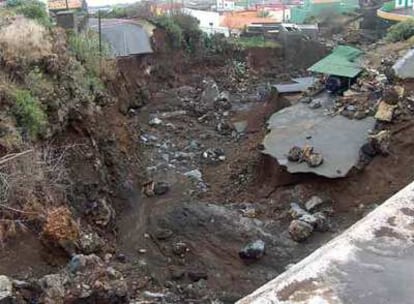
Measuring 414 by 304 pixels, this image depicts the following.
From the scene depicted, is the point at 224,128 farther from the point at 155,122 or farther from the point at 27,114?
the point at 27,114

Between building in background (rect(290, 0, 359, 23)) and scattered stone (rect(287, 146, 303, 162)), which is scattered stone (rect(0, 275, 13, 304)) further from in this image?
building in background (rect(290, 0, 359, 23))

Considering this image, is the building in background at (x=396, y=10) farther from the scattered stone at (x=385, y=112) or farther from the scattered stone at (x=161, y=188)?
the scattered stone at (x=161, y=188)

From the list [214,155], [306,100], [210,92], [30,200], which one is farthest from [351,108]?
[30,200]

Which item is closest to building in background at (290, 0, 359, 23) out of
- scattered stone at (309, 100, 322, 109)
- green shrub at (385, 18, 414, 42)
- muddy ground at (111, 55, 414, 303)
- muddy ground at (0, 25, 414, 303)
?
green shrub at (385, 18, 414, 42)

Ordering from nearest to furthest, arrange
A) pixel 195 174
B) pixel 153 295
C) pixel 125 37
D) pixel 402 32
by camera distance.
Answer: pixel 153 295 → pixel 195 174 → pixel 402 32 → pixel 125 37

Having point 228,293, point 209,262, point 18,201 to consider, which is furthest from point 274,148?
point 18,201

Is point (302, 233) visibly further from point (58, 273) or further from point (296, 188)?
point (58, 273)

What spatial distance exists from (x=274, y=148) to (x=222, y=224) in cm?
251

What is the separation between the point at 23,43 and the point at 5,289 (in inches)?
242

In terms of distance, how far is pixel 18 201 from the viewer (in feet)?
25.6

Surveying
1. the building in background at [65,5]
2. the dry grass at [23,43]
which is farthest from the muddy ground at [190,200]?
the building in background at [65,5]

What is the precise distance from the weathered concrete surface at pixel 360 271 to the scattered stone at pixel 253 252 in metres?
5.09

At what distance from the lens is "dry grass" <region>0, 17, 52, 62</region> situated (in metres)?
10.6

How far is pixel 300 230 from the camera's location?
955 cm
